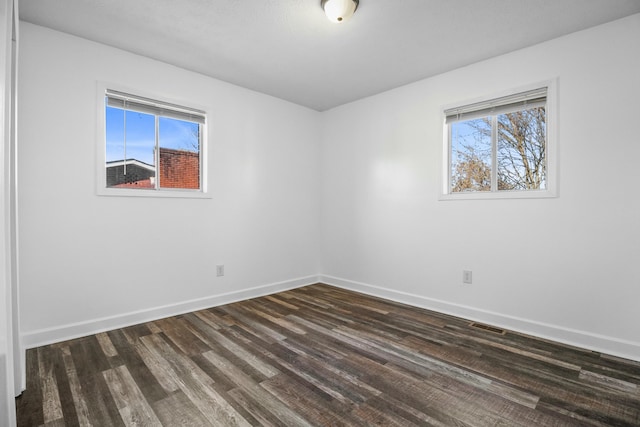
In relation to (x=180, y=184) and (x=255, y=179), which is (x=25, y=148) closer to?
(x=180, y=184)

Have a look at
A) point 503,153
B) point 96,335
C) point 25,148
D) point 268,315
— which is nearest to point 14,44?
point 25,148

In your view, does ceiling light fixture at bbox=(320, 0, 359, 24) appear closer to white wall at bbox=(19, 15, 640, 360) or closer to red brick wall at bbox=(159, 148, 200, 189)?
white wall at bbox=(19, 15, 640, 360)

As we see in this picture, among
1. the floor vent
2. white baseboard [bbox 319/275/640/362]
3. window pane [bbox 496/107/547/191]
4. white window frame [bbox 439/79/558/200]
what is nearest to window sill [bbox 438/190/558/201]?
white window frame [bbox 439/79/558/200]

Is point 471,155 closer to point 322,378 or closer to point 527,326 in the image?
point 527,326

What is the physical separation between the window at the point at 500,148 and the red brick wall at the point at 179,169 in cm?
277

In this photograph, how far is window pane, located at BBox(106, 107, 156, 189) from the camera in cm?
292

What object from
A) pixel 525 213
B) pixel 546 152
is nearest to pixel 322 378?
pixel 525 213

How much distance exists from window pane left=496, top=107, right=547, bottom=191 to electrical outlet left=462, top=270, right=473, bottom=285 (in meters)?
0.91

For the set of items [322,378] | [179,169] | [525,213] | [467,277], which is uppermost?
[179,169]

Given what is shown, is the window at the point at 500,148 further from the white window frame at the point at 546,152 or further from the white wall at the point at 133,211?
the white wall at the point at 133,211

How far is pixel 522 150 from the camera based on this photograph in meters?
2.99

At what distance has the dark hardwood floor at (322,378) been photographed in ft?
5.49

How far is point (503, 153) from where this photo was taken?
3113mm

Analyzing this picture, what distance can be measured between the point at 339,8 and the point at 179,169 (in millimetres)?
2257
